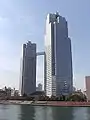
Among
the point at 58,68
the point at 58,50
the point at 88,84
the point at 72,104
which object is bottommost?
the point at 72,104

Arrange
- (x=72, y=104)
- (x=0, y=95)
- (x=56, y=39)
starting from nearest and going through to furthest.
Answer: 1. (x=72, y=104)
2. (x=0, y=95)
3. (x=56, y=39)

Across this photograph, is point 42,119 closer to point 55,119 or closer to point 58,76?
point 55,119

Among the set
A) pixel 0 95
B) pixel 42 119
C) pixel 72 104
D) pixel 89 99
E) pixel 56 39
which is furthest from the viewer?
pixel 56 39

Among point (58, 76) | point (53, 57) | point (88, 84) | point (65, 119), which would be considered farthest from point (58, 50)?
point (65, 119)

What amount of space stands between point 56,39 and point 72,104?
296 feet

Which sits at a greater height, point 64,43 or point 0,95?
point 64,43

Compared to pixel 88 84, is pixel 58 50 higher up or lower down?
higher up

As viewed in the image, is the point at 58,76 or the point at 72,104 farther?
the point at 58,76

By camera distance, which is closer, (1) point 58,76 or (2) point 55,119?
(2) point 55,119

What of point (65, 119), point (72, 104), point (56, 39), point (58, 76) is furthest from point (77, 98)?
point (65, 119)

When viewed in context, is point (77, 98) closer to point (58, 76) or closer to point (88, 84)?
point (88, 84)

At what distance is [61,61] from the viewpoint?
19888 centimetres

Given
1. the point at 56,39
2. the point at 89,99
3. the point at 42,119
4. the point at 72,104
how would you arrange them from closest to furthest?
the point at 42,119 < the point at 72,104 < the point at 89,99 < the point at 56,39

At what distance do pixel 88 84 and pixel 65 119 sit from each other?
4083 inches
